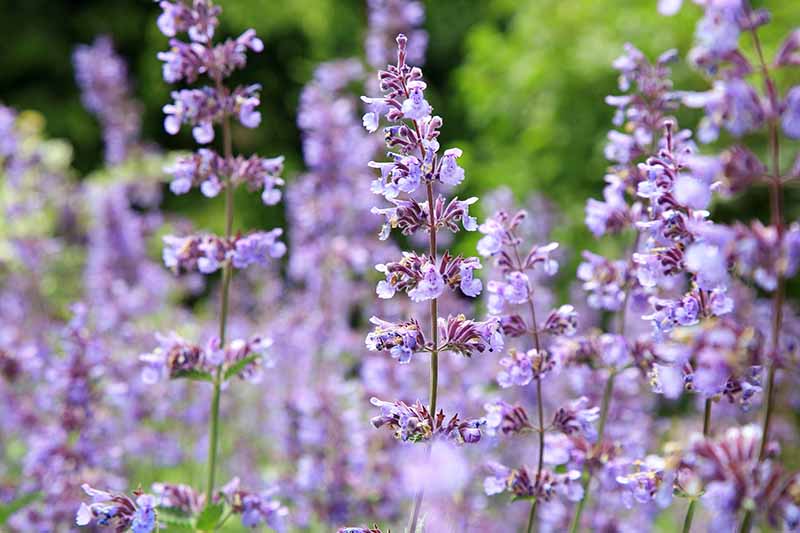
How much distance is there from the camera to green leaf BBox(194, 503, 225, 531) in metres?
2.63

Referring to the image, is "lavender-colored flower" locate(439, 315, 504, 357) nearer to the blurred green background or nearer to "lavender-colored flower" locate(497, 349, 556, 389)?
"lavender-colored flower" locate(497, 349, 556, 389)

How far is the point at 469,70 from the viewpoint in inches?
345

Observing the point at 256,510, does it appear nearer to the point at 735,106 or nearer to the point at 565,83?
the point at 735,106

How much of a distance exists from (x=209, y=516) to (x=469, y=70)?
6.82m

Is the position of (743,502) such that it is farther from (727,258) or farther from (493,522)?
(493,522)

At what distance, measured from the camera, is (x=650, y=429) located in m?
5.07

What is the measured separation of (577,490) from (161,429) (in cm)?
373

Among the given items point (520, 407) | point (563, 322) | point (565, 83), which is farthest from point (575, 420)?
point (565, 83)

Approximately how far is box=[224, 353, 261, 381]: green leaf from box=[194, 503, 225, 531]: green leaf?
0.44 meters

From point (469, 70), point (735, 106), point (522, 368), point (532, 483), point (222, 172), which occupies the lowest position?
point (532, 483)

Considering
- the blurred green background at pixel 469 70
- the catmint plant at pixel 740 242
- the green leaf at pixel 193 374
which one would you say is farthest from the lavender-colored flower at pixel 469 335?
the blurred green background at pixel 469 70

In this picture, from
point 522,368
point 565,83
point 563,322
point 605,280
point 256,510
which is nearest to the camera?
point 522,368

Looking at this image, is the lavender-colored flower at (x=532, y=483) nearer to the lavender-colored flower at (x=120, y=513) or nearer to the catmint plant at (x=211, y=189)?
the catmint plant at (x=211, y=189)

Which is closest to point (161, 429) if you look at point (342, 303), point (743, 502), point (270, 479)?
point (270, 479)
